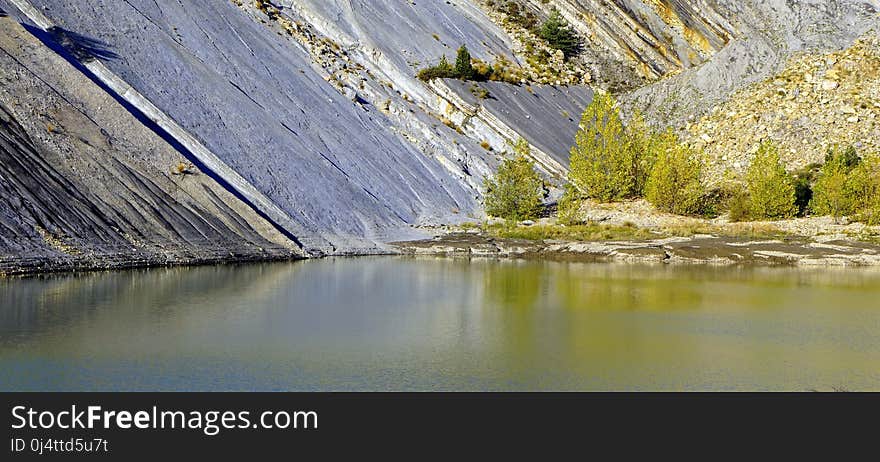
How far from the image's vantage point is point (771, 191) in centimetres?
4678

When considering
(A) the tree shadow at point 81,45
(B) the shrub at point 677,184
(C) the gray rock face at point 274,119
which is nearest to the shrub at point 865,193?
(B) the shrub at point 677,184

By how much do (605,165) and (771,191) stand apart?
9.80 meters

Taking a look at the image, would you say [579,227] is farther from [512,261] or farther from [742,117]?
[742,117]

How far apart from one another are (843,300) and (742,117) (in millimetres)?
31113

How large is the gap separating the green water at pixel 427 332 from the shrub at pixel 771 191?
14646 millimetres

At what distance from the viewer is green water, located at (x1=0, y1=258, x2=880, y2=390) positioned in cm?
1603

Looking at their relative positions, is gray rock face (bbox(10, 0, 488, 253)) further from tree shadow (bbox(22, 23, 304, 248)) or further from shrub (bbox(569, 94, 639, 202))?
shrub (bbox(569, 94, 639, 202))

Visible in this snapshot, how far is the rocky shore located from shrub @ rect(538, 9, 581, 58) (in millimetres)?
33531

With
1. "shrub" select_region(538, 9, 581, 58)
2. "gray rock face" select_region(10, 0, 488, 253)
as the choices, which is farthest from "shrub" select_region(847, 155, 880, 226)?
"shrub" select_region(538, 9, 581, 58)

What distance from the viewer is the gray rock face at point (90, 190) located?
28.0m

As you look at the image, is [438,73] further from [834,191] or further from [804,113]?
[834,191]

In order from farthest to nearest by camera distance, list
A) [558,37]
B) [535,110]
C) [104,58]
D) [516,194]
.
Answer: [558,37]
[535,110]
[516,194]
[104,58]
